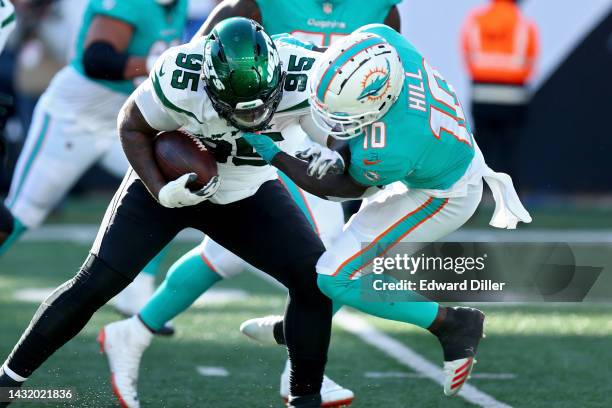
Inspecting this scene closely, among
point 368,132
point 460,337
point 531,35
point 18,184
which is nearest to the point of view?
point 368,132

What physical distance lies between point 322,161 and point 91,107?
8.02ft

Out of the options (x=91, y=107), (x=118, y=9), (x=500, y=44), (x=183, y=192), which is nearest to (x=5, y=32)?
(x=118, y=9)

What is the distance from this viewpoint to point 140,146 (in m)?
3.84

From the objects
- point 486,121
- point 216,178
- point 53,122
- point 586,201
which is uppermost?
point 216,178

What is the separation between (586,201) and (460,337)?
25.8ft

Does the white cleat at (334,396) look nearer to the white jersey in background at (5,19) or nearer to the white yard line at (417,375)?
the white yard line at (417,375)

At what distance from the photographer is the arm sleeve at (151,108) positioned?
3797mm

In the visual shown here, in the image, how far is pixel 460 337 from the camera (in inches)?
162

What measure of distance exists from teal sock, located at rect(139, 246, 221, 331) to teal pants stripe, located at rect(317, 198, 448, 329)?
633mm

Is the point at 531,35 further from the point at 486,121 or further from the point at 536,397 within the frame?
the point at 536,397

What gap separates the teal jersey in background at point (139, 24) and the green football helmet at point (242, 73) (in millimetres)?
2158

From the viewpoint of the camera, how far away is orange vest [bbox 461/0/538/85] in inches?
405

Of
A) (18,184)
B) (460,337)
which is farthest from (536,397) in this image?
(18,184)

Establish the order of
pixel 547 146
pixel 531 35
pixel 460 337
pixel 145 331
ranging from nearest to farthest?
pixel 460 337
pixel 145 331
pixel 531 35
pixel 547 146
